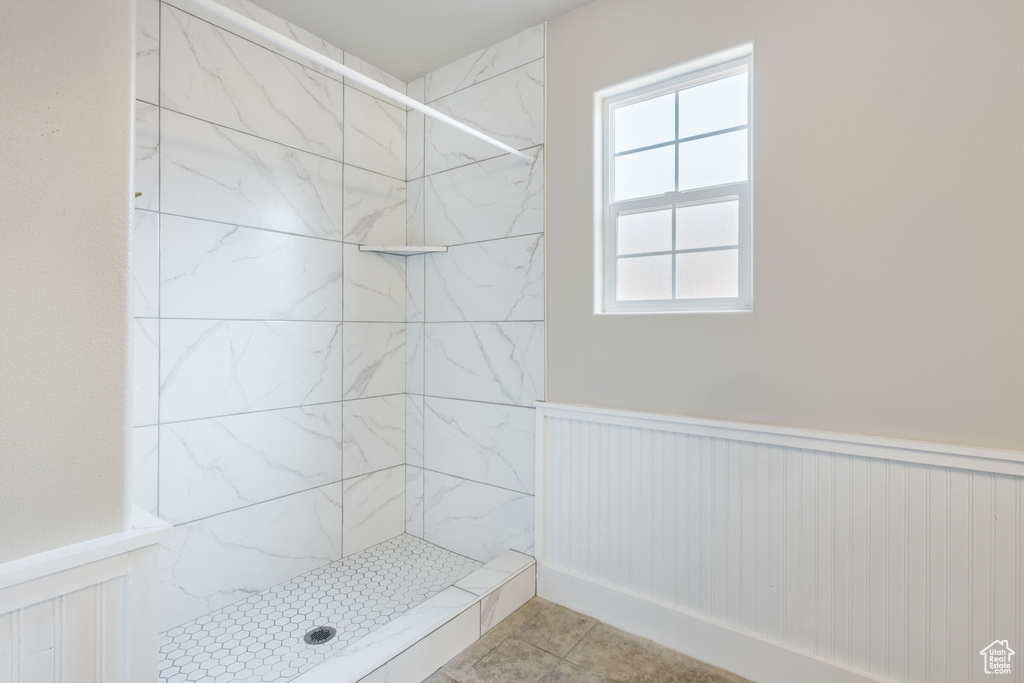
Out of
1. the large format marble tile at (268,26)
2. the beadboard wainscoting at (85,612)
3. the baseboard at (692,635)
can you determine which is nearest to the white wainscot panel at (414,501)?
the baseboard at (692,635)

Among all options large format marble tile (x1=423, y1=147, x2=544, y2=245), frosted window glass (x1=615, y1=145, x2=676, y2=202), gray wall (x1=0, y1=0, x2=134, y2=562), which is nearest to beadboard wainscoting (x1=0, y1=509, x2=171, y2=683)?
gray wall (x1=0, y1=0, x2=134, y2=562)

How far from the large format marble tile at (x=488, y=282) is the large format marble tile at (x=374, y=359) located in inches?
9.4

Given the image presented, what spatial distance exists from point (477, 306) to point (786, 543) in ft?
4.99

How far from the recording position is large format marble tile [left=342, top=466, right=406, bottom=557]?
246 centimetres

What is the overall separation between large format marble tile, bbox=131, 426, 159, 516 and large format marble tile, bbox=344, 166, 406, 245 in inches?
45.1

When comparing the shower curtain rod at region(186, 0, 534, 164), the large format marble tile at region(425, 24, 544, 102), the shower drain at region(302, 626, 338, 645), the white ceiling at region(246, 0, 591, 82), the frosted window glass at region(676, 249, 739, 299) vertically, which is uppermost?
the white ceiling at region(246, 0, 591, 82)

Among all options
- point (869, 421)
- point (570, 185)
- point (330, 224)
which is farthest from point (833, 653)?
point (330, 224)

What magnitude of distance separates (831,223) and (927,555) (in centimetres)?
98

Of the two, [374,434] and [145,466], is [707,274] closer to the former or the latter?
[374,434]

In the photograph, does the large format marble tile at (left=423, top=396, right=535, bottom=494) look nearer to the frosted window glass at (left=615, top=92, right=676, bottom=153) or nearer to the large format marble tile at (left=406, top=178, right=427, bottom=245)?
the large format marble tile at (left=406, top=178, right=427, bottom=245)

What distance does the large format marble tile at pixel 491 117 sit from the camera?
2230mm

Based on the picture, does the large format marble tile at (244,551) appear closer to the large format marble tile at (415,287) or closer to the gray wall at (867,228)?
the large format marble tile at (415,287)

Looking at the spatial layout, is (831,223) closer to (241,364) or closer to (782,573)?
(782,573)

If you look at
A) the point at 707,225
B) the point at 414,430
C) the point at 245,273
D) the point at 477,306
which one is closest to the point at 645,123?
the point at 707,225
